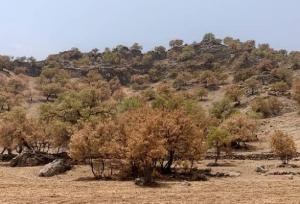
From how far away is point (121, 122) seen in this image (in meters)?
52.2

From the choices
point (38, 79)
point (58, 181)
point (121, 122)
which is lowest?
point (58, 181)

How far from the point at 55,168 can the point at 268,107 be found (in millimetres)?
63581

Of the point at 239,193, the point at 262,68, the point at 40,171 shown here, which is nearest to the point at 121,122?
the point at 40,171

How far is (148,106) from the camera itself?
68.2 metres

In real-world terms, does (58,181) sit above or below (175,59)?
below

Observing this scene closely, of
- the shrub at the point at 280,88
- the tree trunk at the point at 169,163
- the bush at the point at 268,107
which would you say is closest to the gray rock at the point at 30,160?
the tree trunk at the point at 169,163

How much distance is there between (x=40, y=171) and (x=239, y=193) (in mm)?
21778

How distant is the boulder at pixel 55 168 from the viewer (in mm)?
48562

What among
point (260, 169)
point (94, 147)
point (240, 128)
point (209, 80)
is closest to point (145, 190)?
point (94, 147)

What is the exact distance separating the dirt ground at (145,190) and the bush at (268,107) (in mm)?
55838

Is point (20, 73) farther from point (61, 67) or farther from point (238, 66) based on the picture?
point (238, 66)

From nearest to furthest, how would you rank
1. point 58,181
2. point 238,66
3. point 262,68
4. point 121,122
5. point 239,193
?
point 239,193 → point 58,181 → point 121,122 → point 262,68 → point 238,66

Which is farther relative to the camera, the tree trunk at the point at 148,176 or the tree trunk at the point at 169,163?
the tree trunk at the point at 169,163

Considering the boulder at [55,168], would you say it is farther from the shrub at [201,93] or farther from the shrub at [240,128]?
the shrub at [201,93]
